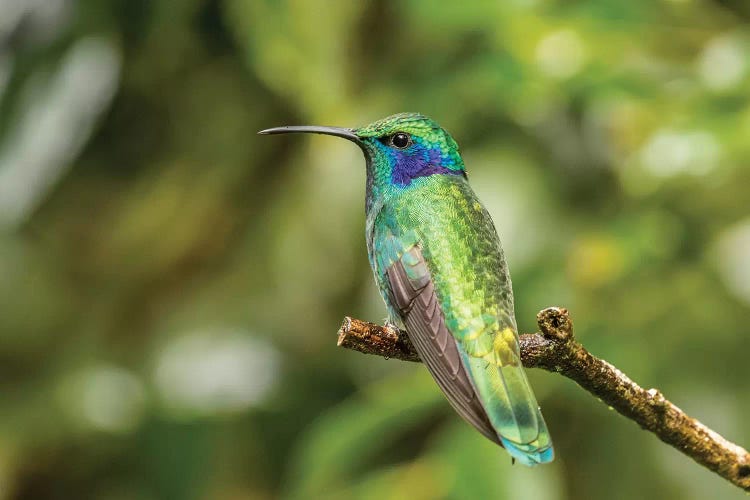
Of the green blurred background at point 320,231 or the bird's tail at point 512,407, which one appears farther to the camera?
the green blurred background at point 320,231

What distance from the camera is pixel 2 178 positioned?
301 centimetres

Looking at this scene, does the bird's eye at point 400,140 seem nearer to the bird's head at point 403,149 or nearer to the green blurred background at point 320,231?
the bird's head at point 403,149

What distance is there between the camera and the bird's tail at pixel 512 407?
4.39 feet

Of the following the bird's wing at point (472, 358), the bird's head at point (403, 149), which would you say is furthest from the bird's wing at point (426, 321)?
the bird's head at point (403, 149)

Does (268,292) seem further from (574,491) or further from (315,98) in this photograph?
(574,491)

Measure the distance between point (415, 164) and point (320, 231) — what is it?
5.74 ft

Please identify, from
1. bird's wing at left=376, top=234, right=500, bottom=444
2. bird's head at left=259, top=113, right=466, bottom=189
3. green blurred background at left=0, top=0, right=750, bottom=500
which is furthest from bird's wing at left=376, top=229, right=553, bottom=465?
green blurred background at left=0, top=0, right=750, bottom=500

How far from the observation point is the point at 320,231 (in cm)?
379

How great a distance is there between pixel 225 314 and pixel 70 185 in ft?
3.17

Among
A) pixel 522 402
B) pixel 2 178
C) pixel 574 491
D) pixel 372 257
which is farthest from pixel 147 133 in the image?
pixel 522 402

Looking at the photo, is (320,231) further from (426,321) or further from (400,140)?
(426,321)

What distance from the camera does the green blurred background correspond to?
292 centimetres

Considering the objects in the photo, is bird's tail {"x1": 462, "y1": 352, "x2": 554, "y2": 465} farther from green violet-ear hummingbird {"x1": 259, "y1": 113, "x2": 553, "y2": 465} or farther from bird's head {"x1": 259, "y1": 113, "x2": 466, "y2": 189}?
bird's head {"x1": 259, "y1": 113, "x2": 466, "y2": 189}

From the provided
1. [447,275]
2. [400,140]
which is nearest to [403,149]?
[400,140]
